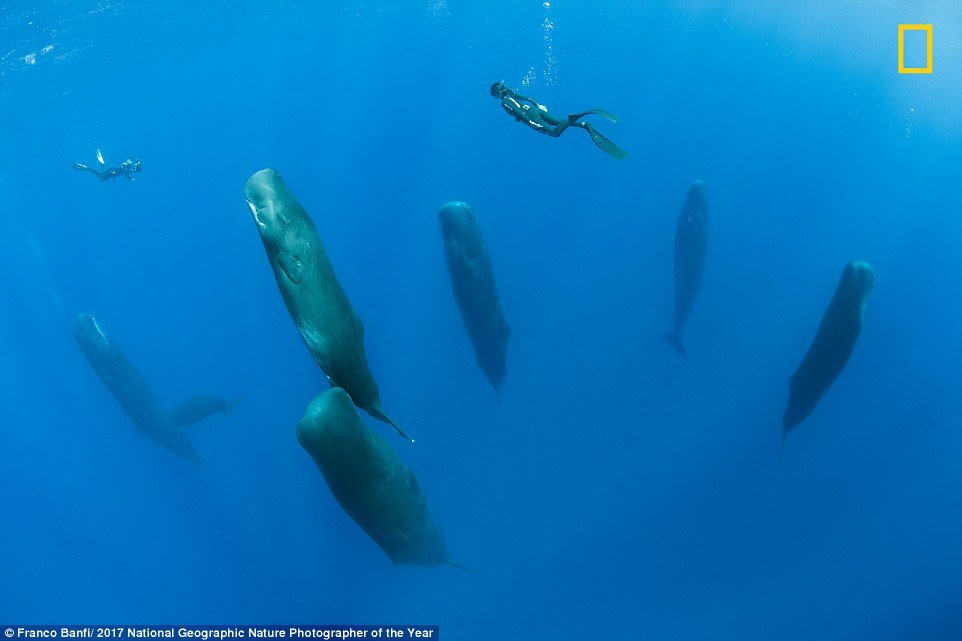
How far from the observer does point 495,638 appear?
32.0ft

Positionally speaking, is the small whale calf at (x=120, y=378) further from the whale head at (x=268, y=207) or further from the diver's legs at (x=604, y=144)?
the diver's legs at (x=604, y=144)

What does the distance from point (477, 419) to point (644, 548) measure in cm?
385

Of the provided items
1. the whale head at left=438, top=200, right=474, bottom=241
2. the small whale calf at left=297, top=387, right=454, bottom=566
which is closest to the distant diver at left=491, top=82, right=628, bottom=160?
the small whale calf at left=297, top=387, right=454, bottom=566

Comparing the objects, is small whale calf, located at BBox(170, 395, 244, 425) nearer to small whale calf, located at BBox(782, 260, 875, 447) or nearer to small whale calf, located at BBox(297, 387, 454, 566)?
small whale calf, located at BBox(297, 387, 454, 566)

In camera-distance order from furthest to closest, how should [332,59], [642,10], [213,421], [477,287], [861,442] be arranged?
[332,59], [642,10], [213,421], [861,442], [477,287]

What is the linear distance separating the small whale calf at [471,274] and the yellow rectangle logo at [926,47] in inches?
937

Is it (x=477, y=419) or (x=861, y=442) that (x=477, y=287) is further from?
(x=861, y=442)

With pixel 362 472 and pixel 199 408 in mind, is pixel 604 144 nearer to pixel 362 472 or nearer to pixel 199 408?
pixel 362 472

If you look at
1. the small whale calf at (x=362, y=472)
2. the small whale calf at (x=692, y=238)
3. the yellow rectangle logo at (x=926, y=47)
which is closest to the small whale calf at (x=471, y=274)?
the small whale calf at (x=362, y=472)

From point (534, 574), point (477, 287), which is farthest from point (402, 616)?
point (477, 287)

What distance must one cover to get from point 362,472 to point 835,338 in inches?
227
